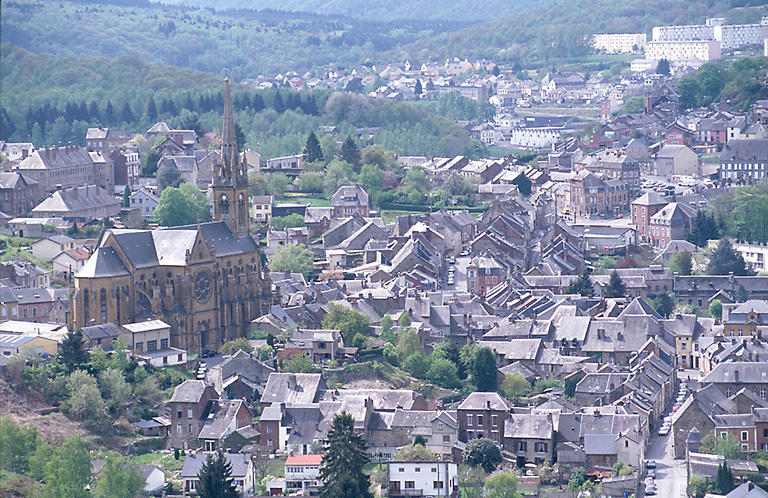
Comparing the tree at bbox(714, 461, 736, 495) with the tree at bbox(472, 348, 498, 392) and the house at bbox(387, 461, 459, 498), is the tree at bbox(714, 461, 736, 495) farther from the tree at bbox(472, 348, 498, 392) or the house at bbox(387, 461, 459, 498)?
the tree at bbox(472, 348, 498, 392)

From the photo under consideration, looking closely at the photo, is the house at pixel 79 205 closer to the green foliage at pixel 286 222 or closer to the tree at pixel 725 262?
the green foliage at pixel 286 222

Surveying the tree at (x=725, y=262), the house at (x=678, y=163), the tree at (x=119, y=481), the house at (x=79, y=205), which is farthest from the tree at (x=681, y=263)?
the tree at (x=119, y=481)

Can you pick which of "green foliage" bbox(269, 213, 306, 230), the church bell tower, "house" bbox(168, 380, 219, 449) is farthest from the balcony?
"green foliage" bbox(269, 213, 306, 230)

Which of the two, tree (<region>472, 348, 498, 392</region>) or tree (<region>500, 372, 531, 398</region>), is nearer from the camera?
tree (<region>500, 372, 531, 398</region>)

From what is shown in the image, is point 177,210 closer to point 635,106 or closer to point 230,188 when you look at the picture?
point 230,188

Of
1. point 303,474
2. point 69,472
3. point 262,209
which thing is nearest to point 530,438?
point 303,474

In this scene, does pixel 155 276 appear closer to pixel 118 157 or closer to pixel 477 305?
pixel 477 305

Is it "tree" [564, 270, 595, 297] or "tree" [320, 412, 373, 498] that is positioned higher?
"tree" [564, 270, 595, 297]
